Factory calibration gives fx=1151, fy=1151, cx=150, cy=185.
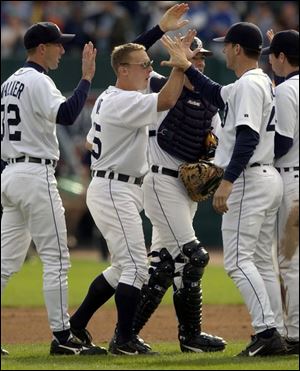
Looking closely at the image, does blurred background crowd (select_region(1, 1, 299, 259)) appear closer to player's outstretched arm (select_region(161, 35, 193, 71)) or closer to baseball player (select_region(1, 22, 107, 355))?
baseball player (select_region(1, 22, 107, 355))

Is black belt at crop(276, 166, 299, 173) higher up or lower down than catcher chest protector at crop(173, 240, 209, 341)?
higher up

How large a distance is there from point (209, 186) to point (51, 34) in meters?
1.58

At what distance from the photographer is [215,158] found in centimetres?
795

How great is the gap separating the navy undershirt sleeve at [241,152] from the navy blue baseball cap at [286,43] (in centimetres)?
73

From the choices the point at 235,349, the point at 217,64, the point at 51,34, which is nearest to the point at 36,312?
the point at 235,349

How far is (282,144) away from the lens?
25.7 feet

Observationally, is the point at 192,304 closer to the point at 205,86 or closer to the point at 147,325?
the point at 205,86

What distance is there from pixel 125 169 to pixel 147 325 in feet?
13.2

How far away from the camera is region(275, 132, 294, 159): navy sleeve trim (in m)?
7.79

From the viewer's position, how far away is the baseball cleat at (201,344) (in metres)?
8.45

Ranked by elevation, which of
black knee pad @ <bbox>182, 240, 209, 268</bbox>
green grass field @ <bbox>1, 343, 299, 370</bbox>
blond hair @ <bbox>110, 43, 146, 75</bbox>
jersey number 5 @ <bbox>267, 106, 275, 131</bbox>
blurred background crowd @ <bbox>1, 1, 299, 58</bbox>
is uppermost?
blurred background crowd @ <bbox>1, 1, 299, 58</bbox>

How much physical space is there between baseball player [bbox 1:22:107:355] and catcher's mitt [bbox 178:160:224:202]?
0.96 m

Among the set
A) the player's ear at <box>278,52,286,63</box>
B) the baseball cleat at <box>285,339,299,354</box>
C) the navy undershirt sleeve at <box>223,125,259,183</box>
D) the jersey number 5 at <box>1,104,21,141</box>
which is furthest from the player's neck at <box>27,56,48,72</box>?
the baseball cleat at <box>285,339,299,354</box>

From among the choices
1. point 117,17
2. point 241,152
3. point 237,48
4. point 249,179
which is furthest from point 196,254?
point 117,17
